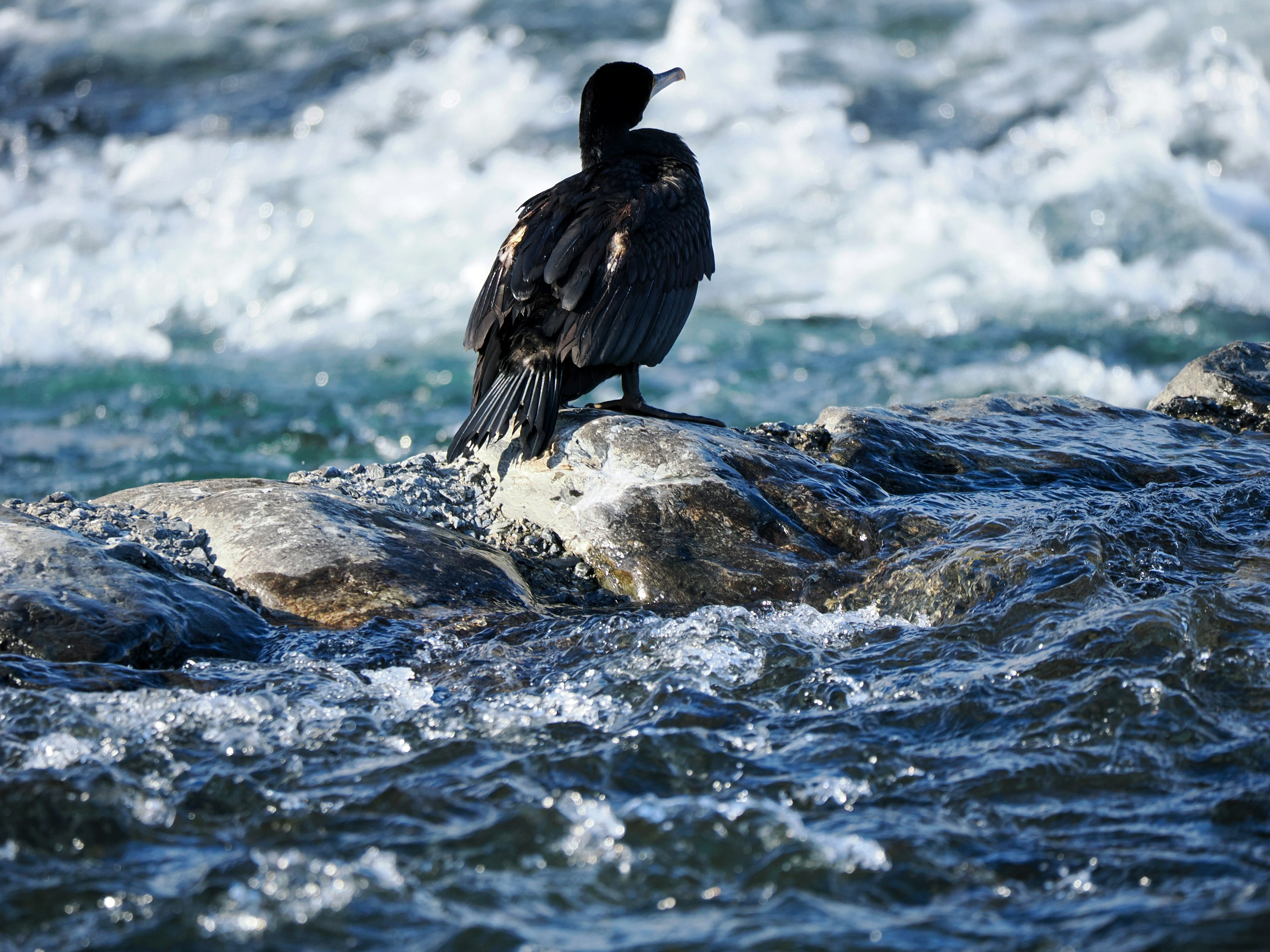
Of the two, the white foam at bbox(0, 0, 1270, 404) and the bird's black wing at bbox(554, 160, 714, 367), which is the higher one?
the white foam at bbox(0, 0, 1270, 404)

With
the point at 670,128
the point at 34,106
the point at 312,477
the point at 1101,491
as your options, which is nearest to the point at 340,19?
the point at 34,106

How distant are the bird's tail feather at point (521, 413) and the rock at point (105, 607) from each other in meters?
0.98

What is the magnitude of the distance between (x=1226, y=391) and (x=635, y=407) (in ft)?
8.72

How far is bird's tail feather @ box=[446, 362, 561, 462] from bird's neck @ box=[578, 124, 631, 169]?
3.74 feet

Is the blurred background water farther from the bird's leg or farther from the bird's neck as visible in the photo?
the bird's leg

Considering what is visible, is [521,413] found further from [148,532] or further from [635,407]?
[148,532]

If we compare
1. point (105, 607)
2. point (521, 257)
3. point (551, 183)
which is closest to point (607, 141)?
point (521, 257)

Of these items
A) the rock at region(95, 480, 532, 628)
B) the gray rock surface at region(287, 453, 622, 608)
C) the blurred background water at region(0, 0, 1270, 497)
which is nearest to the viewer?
the rock at region(95, 480, 532, 628)

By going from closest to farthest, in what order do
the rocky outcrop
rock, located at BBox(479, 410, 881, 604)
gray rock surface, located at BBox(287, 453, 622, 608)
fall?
the rocky outcrop < rock, located at BBox(479, 410, 881, 604) < gray rock surface, located at BBox(287, 453, 622, 608)

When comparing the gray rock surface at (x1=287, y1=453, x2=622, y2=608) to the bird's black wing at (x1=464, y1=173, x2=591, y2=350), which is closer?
the gray rock surface at (x1=287, y1=453, x2=622, y2=608)

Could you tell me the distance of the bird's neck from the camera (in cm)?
488

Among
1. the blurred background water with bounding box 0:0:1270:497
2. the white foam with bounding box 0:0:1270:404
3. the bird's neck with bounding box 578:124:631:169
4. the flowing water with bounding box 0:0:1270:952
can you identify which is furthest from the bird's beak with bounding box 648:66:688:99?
the white foam with bounding box 0:0:1270:404

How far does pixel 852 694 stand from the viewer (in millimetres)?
3025

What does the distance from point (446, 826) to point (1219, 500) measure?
2884 millimetres
